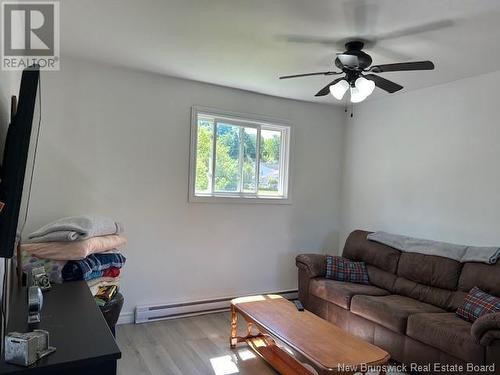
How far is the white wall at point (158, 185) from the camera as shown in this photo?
3367mm

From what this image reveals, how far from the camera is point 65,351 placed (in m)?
1.18

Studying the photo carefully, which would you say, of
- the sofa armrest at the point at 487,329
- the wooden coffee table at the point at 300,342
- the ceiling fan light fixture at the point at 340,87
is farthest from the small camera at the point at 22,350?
the sofa armrest at the point at 487,329

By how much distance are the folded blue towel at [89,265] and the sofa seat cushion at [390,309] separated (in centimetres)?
217

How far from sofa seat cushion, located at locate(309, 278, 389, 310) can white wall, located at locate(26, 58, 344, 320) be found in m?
0.82

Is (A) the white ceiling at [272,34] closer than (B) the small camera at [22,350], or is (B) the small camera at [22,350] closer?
(B) the small camera at [22,350]

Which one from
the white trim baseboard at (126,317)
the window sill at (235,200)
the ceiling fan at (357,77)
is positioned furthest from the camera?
the window sill at (235,200)

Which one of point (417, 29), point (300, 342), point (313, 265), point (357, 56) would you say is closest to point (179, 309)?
point (313, 265)

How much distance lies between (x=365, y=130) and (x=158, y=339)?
3.51m

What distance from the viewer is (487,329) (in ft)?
7.80

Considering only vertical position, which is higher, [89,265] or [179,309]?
[89,265]

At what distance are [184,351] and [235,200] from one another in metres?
1.74

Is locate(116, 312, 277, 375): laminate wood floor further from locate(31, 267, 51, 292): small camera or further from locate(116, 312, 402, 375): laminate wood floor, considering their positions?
locate(31, 267, 51, 292): small camera

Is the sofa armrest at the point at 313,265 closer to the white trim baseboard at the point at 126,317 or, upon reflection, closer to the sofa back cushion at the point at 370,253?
the sofa back cushion at the point at 370,253

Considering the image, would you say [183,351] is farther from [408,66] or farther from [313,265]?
[408,66]
